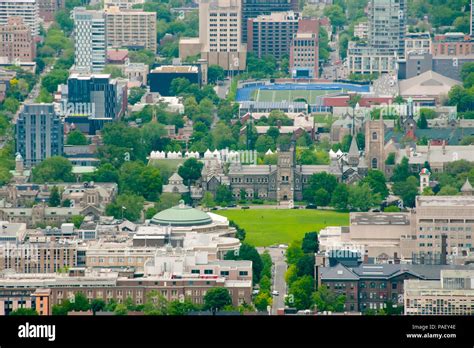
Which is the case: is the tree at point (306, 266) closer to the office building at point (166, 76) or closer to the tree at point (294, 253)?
the tree at point (294, 253)

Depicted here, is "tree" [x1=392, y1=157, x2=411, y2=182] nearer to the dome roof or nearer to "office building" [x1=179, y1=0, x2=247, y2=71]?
the dome roof

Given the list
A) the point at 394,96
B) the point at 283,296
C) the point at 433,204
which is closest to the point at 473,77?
the point at 394,96

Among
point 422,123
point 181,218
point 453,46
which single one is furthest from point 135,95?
point 181,218

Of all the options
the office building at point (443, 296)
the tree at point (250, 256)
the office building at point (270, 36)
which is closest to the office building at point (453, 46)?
the office building at point (270, 36)

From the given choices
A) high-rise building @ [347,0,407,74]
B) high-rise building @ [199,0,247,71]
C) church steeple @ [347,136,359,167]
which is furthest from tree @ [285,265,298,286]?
high-rise building @ [199,0,247,71]
